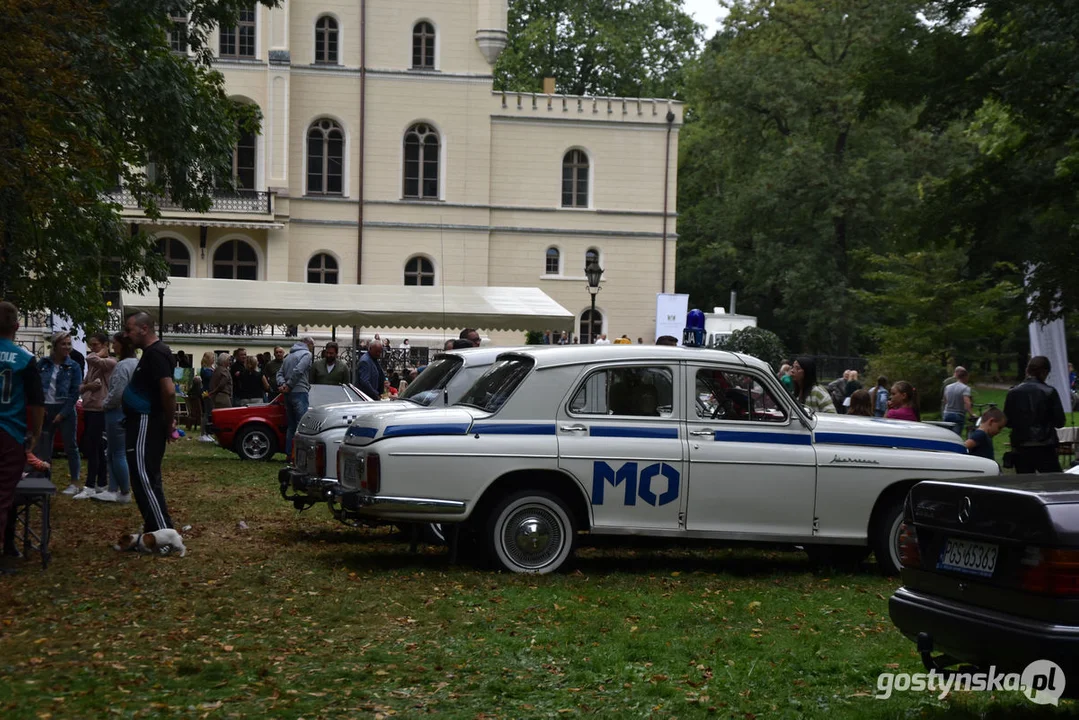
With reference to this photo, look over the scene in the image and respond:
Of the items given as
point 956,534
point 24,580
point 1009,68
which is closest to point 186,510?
point 24,580

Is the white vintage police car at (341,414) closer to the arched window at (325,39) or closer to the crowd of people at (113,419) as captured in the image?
the crowd of people at (113,419)

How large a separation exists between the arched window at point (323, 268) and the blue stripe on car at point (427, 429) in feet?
137

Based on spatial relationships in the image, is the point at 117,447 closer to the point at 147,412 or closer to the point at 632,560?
the point at 147,412

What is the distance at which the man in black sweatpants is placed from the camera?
10.9 m

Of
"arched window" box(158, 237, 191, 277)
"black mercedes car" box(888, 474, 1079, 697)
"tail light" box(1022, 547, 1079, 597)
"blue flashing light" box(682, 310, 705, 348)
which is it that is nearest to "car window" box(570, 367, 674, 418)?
"blue flashing light" box(682, 310, 705, 348)

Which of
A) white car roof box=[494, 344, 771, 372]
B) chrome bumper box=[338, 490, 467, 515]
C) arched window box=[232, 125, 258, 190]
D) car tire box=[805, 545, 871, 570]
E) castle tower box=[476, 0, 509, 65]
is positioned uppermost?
castle tower box=[476, 0, 509, 65]

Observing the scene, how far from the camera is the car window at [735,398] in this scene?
10828 mm

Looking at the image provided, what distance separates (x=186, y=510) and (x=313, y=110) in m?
38.5

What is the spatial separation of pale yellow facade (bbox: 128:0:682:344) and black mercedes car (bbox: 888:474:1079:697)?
43.9m

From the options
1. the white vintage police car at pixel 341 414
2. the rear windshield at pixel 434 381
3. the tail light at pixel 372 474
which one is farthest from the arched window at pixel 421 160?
the tail light at pixel 372 474

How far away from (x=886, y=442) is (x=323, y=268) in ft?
138

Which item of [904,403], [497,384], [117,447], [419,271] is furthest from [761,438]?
[419,271]

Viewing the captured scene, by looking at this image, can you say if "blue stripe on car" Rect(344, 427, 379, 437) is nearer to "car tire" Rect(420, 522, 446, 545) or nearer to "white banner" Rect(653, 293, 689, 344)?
"car tire" Rect(420, 522, 446, 545)

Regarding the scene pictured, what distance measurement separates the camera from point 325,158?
51.5 m
